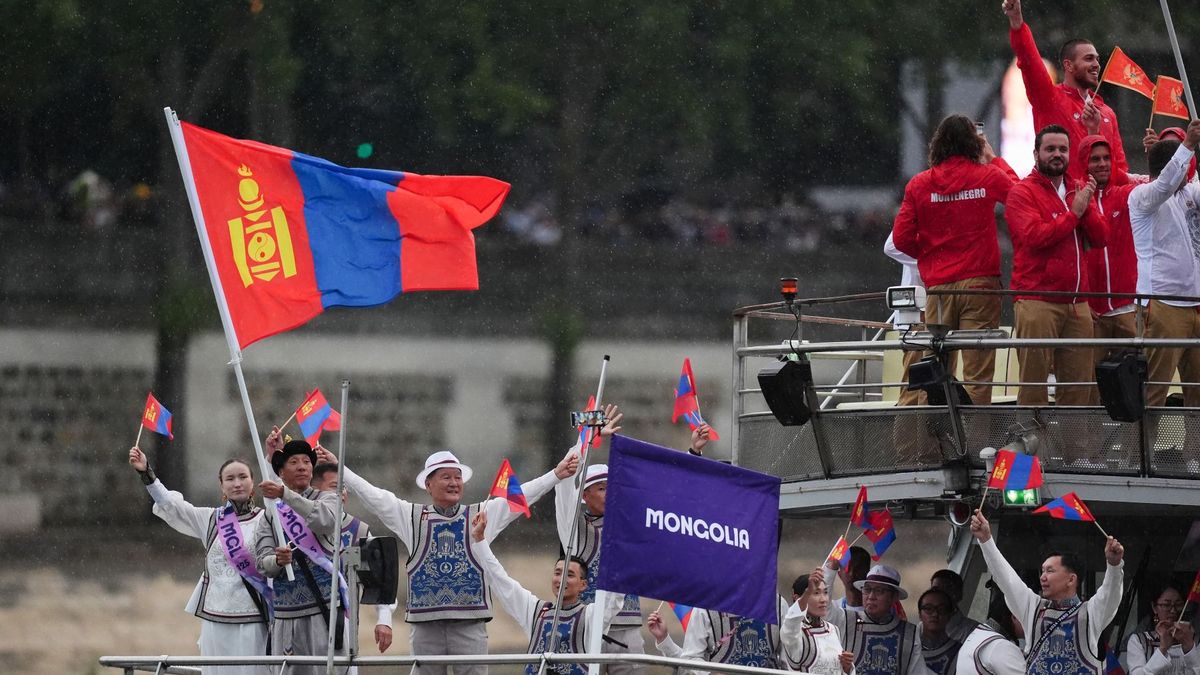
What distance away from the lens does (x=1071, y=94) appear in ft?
40.3

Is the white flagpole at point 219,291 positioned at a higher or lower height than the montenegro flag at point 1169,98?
lower

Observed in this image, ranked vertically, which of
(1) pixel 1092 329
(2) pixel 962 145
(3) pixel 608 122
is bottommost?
(1) pixel 1092 329

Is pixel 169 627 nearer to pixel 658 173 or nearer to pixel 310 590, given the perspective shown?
pixel 658 173

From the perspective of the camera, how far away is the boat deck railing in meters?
11.1

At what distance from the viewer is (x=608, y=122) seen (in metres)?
29.5

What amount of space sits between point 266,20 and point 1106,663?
18.7m

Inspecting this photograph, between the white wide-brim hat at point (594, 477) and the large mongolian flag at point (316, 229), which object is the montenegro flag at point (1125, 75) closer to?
the large mongolian flag at point (316, 229)

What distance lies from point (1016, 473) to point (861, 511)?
1121 millimetres

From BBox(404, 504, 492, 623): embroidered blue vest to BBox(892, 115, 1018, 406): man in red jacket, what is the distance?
274 centimetres

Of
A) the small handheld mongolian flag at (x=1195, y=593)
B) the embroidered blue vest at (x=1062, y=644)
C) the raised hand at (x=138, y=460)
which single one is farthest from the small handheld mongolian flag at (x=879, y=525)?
the raised hand at (x=138, y=460)

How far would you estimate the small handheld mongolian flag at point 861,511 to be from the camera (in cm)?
1178

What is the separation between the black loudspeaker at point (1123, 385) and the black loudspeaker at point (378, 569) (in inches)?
139

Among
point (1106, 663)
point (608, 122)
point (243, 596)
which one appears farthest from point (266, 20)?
point (1106, 663)

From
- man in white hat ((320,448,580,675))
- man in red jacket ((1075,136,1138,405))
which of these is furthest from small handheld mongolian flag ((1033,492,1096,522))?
man in white hat ((320,448,580,675))
